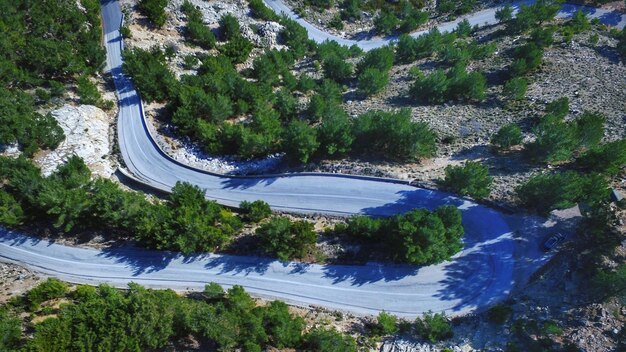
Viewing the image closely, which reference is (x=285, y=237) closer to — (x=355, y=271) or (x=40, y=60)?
(x=355, y=271)

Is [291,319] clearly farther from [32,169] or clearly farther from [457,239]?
[32,169]

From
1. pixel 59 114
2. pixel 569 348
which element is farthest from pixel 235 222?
pixel 569 348

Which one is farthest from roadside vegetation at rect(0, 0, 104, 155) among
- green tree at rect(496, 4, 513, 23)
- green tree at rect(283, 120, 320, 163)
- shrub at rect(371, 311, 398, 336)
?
green tree at rect(496, 4, 513, 23)

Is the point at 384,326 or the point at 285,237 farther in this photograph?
the point at 285,237

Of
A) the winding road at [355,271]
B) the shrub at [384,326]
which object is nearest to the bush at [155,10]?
the winding road at [355,271]

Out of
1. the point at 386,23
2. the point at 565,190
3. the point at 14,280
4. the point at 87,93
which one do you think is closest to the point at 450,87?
the point at 565,190

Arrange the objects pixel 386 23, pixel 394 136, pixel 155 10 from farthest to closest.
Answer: pixel 386 23 → pixel 155 10 → pixel 394 136

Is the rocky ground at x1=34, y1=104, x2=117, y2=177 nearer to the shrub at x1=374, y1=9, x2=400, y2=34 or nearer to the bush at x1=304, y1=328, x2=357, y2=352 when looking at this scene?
the bush at x1=304, y1=328, x2=357, y2=352

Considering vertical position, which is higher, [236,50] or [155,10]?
[155,10]
